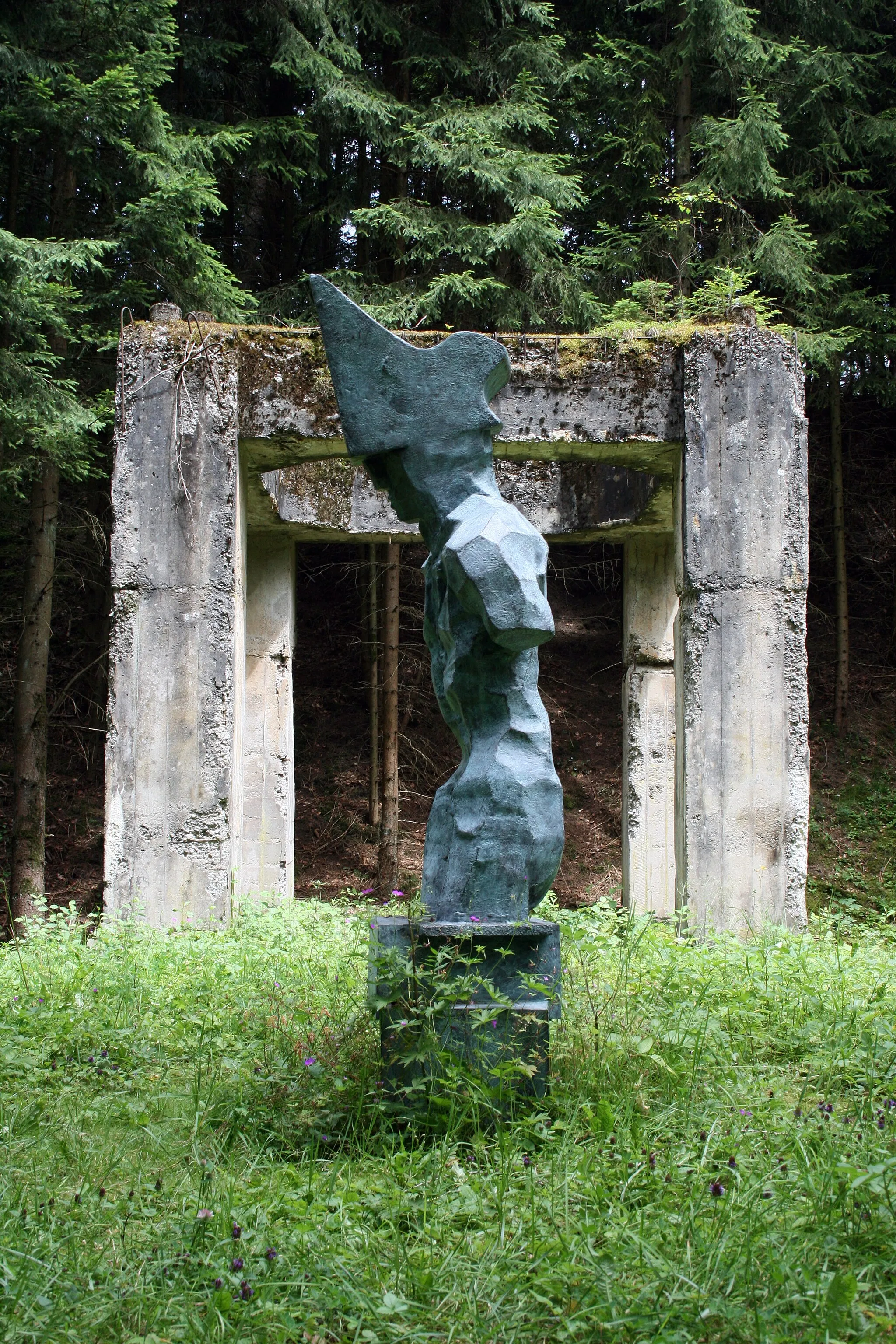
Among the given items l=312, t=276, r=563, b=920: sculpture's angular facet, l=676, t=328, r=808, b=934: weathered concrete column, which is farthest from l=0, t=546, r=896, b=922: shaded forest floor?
l=312, t=276, r=563, b=920: sculpture's angular facet

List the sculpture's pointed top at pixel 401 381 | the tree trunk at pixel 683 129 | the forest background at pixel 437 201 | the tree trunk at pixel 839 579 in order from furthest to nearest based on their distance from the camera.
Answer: the tree trunk at pixel 839 579
the tree trunk at pixel 683 129
the forest background at pixel 437 201
the sculpture's pointed top at pixel 401 381

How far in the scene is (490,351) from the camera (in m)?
4.43

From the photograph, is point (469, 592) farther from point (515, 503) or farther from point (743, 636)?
point (515, 503)

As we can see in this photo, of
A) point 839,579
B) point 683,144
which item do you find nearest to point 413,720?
point 839,579

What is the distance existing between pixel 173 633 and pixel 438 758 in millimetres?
8175

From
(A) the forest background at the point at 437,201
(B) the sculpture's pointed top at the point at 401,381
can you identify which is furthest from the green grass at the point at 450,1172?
(A) the forest background at the point at 437,201

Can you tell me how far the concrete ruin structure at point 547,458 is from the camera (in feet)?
25.9

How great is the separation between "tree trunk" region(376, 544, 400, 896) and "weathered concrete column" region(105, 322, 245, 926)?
15.0 feet

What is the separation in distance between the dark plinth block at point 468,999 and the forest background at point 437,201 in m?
6.84

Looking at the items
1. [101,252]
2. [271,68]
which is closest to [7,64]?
[101,252]

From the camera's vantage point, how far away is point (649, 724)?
11.4 metres

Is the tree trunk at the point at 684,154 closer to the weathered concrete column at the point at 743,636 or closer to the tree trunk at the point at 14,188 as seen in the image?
the weathered concrete column at the point at 743,636

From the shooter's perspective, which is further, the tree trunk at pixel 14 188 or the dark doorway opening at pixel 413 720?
the dark doorway opening at pixel 413 720

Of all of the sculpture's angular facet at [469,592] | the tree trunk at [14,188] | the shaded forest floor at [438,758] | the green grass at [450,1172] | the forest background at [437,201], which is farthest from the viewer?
the shaded forest floor at [438,758]
